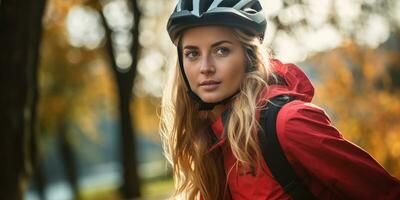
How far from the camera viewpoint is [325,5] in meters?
9.72

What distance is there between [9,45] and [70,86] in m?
19.3

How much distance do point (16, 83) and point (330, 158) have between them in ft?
16.0

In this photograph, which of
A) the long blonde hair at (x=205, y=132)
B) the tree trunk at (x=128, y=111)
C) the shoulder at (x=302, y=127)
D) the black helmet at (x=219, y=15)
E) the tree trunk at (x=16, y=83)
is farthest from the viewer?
the tree trunk at (x=128, y=111)

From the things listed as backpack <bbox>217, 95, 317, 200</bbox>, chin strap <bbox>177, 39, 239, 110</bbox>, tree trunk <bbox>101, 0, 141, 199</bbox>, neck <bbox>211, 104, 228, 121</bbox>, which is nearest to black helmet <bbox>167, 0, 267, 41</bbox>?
chin strap <bbox>177, 39, 239, 110</bbox>

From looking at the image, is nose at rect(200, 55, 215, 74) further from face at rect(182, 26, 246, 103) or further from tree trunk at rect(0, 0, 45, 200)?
tree trunk at rect(0, 0, 45, 200)

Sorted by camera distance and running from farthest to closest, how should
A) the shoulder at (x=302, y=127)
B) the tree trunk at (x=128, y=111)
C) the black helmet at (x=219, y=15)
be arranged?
1. the tree trunk at (x=128, y=111)
2. the black helmet at (x=219, y=15)
3. the shoulder at (x=302, y=127)

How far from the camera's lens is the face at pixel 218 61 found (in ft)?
9.06

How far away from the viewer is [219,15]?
2.76 m

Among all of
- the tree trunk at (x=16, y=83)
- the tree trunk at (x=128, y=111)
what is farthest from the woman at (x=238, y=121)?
the tree trunk at (x=128, y=111)

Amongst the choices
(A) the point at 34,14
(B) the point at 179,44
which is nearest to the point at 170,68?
(B) the point at 179,44

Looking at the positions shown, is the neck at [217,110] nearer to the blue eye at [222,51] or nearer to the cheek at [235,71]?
the cheek at [235,71]

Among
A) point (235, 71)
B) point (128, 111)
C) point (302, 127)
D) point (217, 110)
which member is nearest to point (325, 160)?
point (302, 127)

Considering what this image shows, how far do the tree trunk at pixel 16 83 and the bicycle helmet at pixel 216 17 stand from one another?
12.5 feet

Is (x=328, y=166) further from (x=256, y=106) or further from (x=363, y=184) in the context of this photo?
(x=256, y=106)
